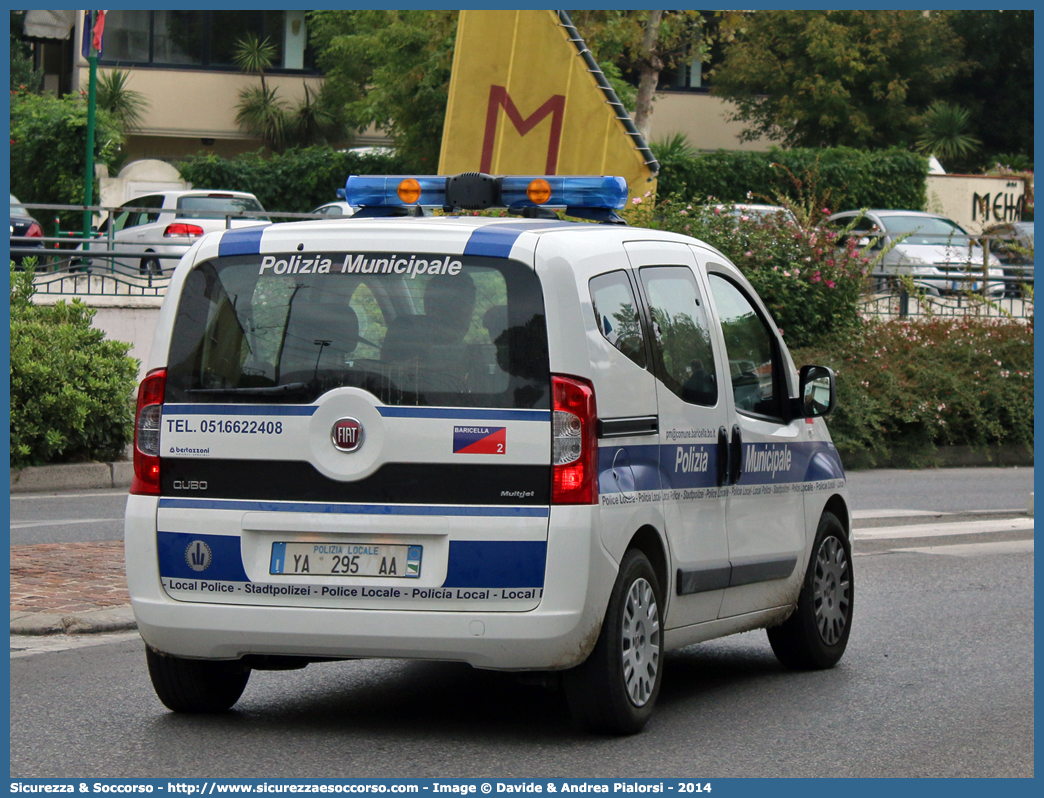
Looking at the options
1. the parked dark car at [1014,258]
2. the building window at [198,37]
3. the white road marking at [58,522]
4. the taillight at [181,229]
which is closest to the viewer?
the white road marking at [58,522]

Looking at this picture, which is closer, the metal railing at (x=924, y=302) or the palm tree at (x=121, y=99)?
the metal railing at (x=924, y=302)

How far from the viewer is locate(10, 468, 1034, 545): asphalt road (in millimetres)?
11734

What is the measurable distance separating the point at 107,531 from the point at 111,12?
40.2m

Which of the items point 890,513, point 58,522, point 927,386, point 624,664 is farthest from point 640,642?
point 927,386

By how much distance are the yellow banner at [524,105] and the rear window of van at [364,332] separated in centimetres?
1173

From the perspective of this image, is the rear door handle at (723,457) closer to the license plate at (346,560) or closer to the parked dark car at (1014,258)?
the license plate at (346,560)

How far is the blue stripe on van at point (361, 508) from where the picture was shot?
556 cm

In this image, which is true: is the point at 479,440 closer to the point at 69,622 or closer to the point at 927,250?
the point at 69,622

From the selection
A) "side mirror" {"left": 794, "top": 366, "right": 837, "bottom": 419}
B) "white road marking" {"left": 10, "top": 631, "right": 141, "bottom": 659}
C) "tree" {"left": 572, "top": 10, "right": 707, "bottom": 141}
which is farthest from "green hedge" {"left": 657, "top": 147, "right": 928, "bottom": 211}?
"white road marking" {"left": 10, "top": 631, "right": 141, "bottom": 659}

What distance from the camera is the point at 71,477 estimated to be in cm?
1491

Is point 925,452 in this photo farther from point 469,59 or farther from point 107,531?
point 107,531

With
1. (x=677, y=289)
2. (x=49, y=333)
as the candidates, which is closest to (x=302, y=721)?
(x=677, y=289)

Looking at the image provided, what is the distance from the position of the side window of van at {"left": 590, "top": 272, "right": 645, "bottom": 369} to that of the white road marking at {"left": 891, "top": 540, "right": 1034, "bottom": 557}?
666 cm

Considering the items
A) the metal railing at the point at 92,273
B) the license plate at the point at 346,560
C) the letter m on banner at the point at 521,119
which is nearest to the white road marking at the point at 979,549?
the letter m on banner at the point at 521,119
